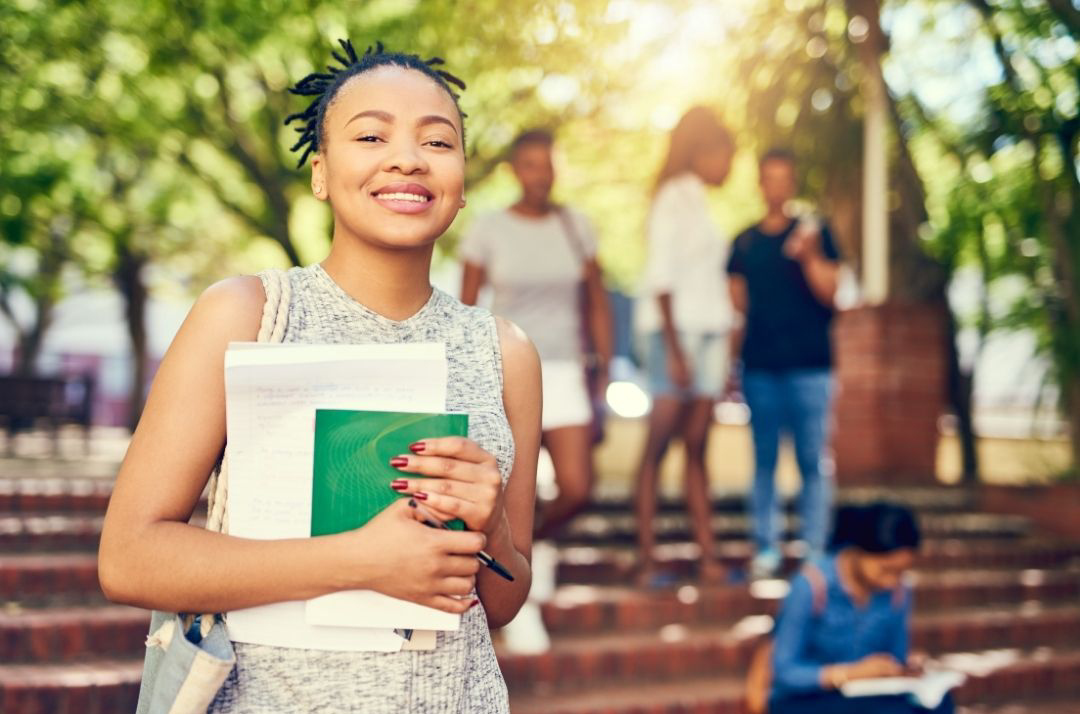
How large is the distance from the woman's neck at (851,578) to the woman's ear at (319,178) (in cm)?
330

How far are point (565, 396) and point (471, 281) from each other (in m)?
0.61

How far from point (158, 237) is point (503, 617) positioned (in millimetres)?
15797

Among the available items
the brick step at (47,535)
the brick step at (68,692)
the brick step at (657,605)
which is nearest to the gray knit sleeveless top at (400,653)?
the brick step at (68,692)

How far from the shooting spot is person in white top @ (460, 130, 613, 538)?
4.61 meters

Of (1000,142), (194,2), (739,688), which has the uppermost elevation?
(194,2)

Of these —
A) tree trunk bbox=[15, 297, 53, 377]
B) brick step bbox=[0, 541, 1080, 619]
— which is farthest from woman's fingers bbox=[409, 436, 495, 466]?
tree trunk bbox=[15, 297, 53, 377]

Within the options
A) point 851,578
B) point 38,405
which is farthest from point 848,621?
point 38,405

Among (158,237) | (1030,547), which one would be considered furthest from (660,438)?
(158,237)

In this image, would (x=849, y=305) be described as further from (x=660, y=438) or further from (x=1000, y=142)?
(x=660, y=438)

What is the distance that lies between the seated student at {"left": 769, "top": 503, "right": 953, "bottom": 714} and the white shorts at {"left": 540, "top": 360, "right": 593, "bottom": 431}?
1.06 m

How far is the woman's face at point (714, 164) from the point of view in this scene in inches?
209

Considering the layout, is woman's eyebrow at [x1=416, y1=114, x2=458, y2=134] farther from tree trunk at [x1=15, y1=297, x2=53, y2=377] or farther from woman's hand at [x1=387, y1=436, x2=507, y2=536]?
tree trunk at [x1=15, y1=297, x2=53, y2=377]

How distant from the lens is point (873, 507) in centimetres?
424

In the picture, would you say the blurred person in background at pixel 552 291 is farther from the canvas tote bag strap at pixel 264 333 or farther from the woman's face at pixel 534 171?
the canvas tote bag strap at pixel 264 333
